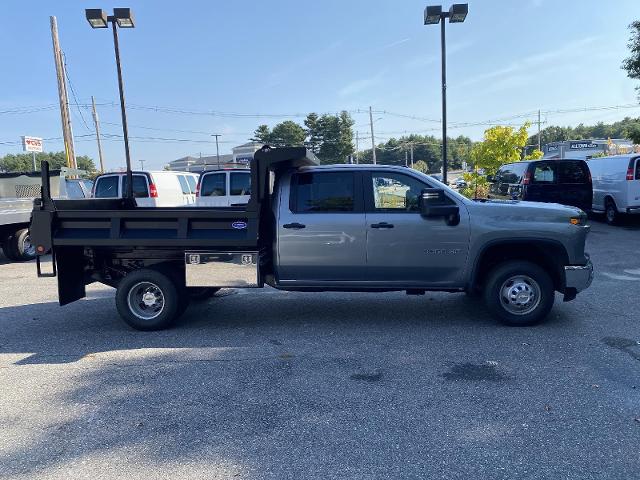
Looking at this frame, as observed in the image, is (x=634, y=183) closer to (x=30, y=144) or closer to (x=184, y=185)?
(x=184, y=185)

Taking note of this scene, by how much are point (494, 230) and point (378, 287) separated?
4.84 feet

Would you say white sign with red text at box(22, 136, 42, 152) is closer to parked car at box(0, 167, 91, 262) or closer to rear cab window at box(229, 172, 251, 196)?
parked car at box(0, 167, 91, 262)

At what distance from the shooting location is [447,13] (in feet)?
40.1

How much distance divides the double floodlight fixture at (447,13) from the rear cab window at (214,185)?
6718 millimetres

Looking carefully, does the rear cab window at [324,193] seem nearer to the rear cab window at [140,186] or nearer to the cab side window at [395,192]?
the cab side window at [395,192]

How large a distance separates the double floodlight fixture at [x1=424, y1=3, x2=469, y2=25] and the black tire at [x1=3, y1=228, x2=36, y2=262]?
11.2 metres

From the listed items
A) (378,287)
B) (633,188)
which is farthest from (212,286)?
(633,188)

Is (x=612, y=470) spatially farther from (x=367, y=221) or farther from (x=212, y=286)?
(x=212, y=286)

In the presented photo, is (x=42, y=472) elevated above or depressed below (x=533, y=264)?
below

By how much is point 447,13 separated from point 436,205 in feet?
28.5

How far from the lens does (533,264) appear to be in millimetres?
5699

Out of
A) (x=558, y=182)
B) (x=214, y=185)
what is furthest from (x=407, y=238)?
(x=558, y=182)

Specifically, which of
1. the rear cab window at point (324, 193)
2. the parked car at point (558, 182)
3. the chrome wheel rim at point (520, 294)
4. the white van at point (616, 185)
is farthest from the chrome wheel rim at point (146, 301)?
the white van at point (616, 185)

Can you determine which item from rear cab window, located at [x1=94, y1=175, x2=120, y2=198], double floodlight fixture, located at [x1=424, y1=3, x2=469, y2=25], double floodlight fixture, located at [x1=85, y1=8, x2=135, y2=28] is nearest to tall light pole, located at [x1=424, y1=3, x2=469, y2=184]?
double floodlight fixture, located at [x1=424, y1=3, x2=469, y2=25]
